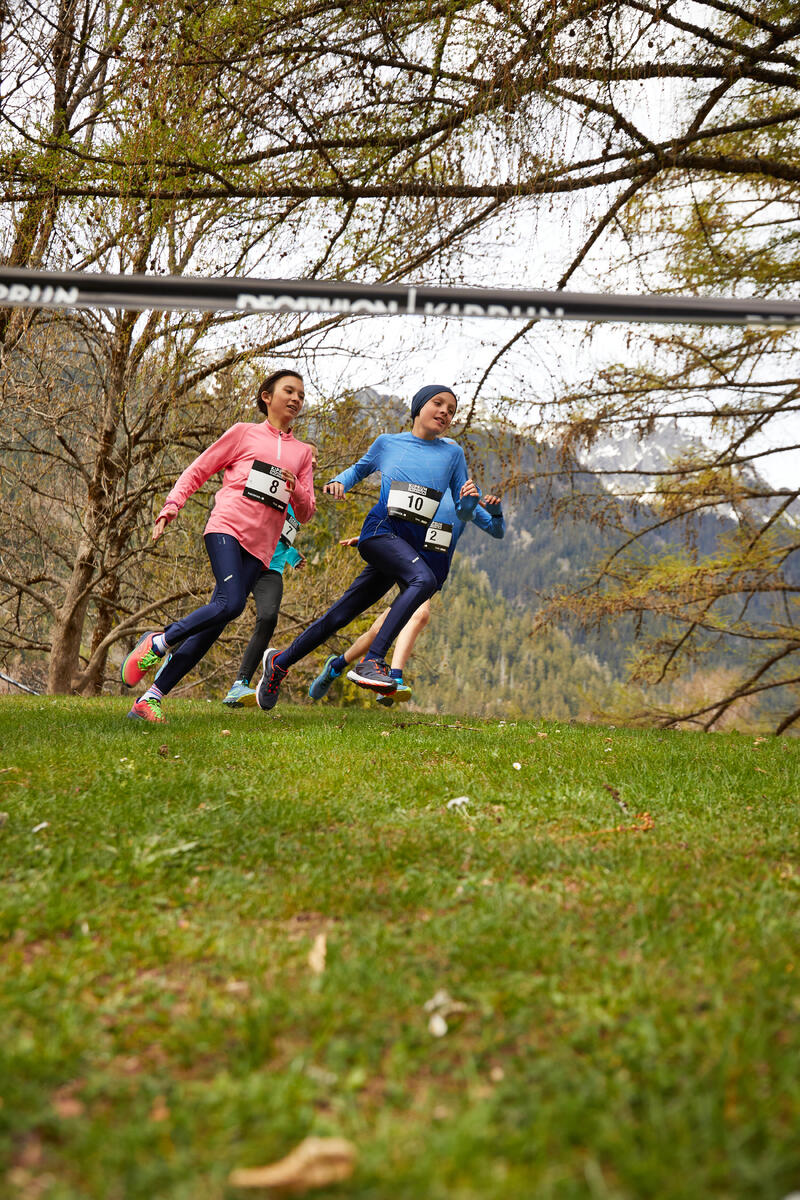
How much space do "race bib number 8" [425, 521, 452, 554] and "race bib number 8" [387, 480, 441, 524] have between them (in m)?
0.15

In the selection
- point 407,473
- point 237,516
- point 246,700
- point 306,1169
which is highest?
point 407,473

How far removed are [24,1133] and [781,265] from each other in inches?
384

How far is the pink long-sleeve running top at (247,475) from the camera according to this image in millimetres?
6270

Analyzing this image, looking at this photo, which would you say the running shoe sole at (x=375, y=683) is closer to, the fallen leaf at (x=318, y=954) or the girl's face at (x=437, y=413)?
the girl's face at (x=437, y=413)

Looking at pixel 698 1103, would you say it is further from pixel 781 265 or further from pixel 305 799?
pixel 781 265

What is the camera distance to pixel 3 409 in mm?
11250

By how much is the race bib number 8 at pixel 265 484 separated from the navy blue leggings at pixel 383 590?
76 centimetres

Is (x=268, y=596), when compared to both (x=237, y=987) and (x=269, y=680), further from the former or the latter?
(x=237, y=987)

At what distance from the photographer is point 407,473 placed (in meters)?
6.64

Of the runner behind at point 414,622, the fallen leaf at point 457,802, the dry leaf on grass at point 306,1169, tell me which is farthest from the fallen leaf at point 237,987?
the runner behind at point 414,622

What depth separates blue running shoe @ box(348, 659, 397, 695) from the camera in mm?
5969

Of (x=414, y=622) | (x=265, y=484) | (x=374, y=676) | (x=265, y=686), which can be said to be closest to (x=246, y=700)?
(x=265, y=686)

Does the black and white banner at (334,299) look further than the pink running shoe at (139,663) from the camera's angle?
No

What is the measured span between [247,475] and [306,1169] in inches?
214
